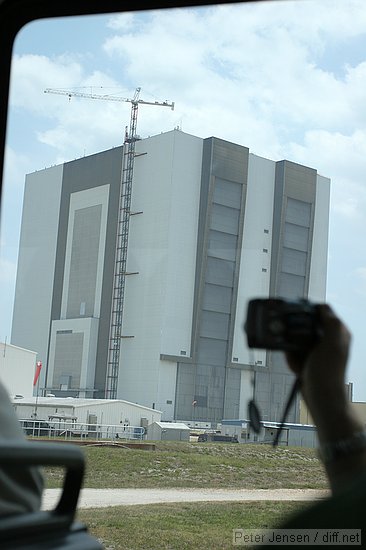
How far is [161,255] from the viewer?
2.59 meters

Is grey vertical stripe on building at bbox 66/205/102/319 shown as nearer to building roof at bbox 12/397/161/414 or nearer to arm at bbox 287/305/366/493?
building roof at bbox 12/397/161/414

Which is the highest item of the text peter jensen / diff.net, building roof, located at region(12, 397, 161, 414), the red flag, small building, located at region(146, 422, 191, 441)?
the red flag

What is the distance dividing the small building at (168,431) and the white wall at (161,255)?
0.11m

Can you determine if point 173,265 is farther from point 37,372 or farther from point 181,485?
point 181,485

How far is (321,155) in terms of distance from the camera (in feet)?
6.15

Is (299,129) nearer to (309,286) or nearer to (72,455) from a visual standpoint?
(309,286)

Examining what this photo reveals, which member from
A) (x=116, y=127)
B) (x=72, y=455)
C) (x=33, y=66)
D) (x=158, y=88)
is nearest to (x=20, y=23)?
(x=33, y=66)

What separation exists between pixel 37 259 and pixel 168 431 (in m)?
0.89

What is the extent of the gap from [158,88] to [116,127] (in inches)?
10.8

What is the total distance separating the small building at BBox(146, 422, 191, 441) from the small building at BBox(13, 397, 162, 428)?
3 cm

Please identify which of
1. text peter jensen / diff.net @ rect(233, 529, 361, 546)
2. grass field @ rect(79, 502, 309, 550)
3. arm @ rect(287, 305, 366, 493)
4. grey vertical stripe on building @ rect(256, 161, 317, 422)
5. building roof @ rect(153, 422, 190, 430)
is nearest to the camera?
text peter jensen / diff.net @ rect(233, 529, 361, 546)

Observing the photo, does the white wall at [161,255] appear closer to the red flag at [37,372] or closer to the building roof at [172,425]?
the building roof at [172,425]

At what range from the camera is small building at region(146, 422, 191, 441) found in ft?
8.91

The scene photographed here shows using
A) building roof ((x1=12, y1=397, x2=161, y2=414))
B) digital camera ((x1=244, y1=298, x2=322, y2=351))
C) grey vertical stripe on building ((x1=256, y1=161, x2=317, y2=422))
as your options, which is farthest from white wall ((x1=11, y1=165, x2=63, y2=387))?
digital camera ((x1=244, y1=298, x2=322, y2=351))
